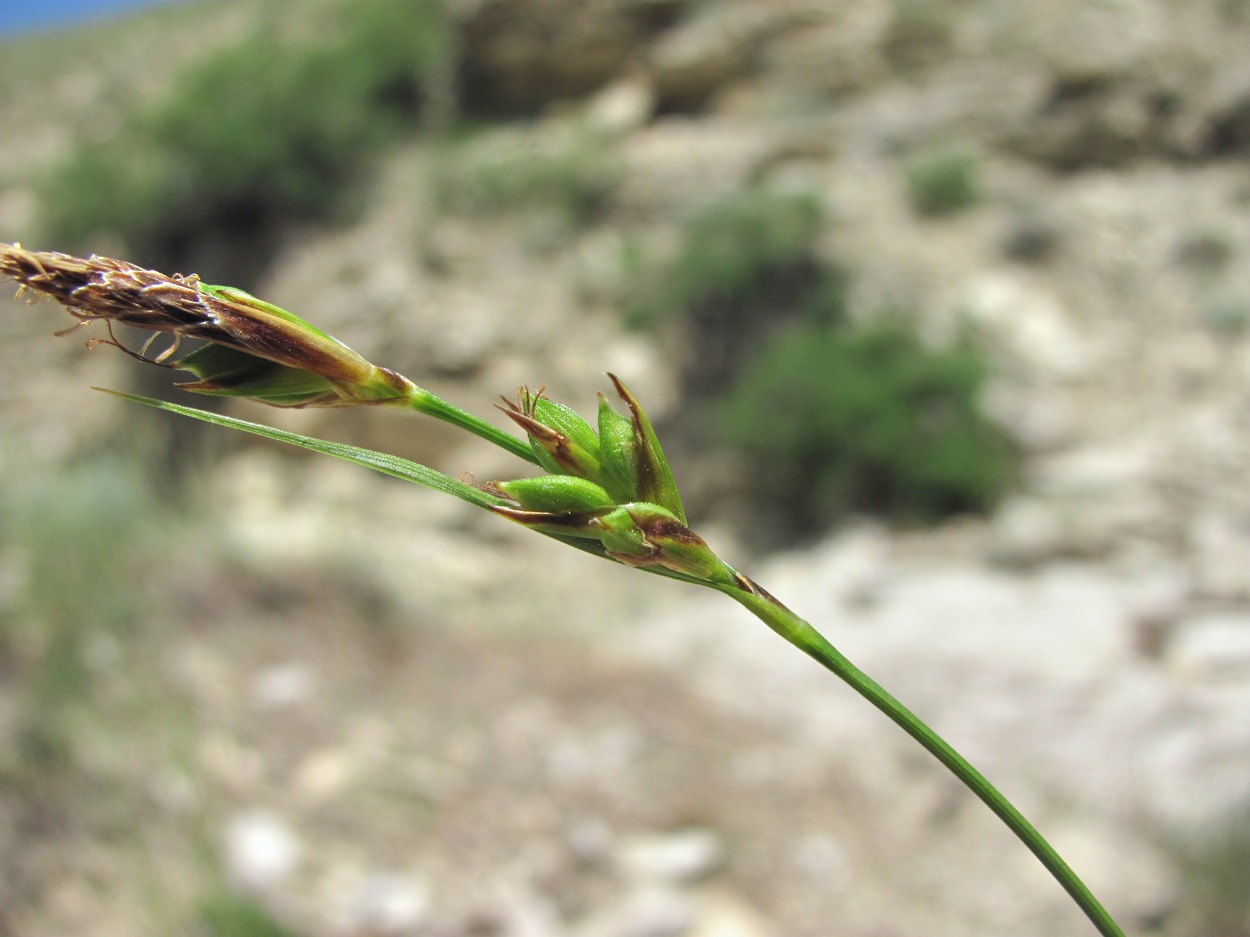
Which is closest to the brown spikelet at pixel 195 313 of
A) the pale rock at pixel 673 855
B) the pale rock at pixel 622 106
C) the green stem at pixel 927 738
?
the green stem at pixel 927 738

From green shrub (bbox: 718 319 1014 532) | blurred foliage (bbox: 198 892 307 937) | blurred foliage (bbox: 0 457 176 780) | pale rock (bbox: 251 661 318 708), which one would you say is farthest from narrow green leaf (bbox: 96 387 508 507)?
green shrub (bbox: 718 319 1014 532)

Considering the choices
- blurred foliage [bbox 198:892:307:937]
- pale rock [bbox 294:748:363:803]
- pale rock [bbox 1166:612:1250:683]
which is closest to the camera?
blurred foliage [bbox 198:892:307:937]

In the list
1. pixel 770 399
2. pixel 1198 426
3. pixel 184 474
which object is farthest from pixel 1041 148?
pixel 184 474

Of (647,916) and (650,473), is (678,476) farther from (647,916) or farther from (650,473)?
(650,473)

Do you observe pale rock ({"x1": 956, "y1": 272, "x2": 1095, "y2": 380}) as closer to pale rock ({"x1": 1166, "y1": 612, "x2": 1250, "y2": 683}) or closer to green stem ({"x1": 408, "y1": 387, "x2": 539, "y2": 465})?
pale rock ({"x1": 1166, "y1": 612, "x2": 1250, "y2": 683})

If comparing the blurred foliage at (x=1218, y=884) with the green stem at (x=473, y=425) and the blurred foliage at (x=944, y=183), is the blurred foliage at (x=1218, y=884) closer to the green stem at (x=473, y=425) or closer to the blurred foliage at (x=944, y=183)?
the green stem at (x=473, y=425)

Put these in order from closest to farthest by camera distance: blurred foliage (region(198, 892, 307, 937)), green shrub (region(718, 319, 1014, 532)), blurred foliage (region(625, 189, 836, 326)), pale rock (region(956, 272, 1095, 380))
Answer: blurred foliage (region(198, 892, 307, 937)) → green shrub (region(718, 319, 1014, 532)) → pale rock (region(956, 272, 1095, 380)) → blurred foliage (region(625, 189, 836, 326))

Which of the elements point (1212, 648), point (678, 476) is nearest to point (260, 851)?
point (1212, 648)
